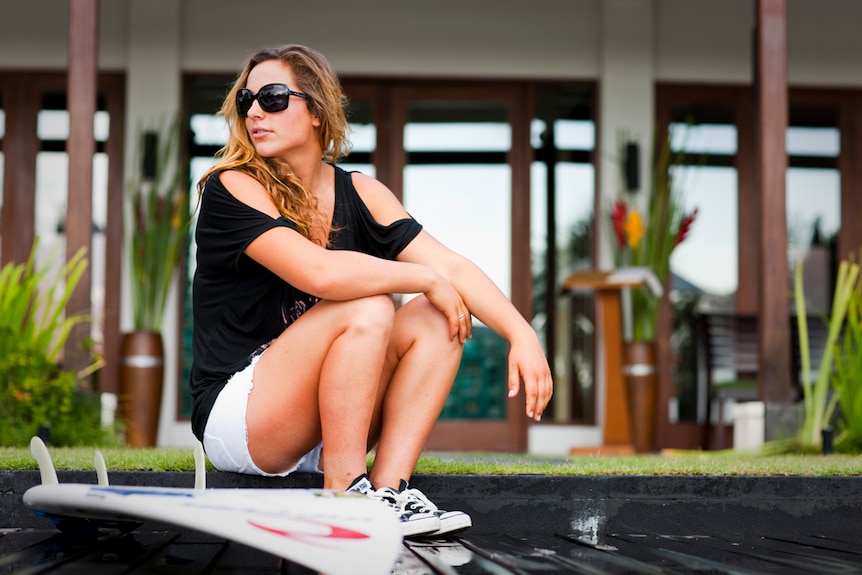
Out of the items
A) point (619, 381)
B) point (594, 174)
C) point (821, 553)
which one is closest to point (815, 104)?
point (594, 174)

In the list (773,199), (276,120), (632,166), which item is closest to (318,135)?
(276,120)

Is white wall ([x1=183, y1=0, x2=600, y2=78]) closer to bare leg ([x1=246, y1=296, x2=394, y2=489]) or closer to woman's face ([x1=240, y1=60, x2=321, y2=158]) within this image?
woman's face ([x1=240, y1=60, x2=321, y2=158])

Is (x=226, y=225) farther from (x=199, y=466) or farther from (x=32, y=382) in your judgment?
(x=32, y=382)

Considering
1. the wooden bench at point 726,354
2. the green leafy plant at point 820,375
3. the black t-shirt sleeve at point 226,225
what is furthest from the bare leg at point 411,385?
the wooden bench at point 726,354

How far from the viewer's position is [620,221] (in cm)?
553

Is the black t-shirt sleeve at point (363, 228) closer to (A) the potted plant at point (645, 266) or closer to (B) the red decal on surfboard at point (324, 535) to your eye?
(B) the red decal on surfboard at point (324, 535)

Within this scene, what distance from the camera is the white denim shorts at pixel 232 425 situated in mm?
2188

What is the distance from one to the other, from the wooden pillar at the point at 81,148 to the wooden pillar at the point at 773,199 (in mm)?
2737

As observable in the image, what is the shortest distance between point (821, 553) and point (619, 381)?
11.2 ft

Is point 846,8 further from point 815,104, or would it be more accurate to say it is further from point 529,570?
point 529,570

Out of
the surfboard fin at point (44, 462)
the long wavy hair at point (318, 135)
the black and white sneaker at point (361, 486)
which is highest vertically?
the long wavy hair at point (318, 135)

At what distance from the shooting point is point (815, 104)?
6484 millimetres

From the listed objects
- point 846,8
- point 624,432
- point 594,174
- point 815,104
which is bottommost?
point 624,432

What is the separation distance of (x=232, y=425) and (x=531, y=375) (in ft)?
2.07
